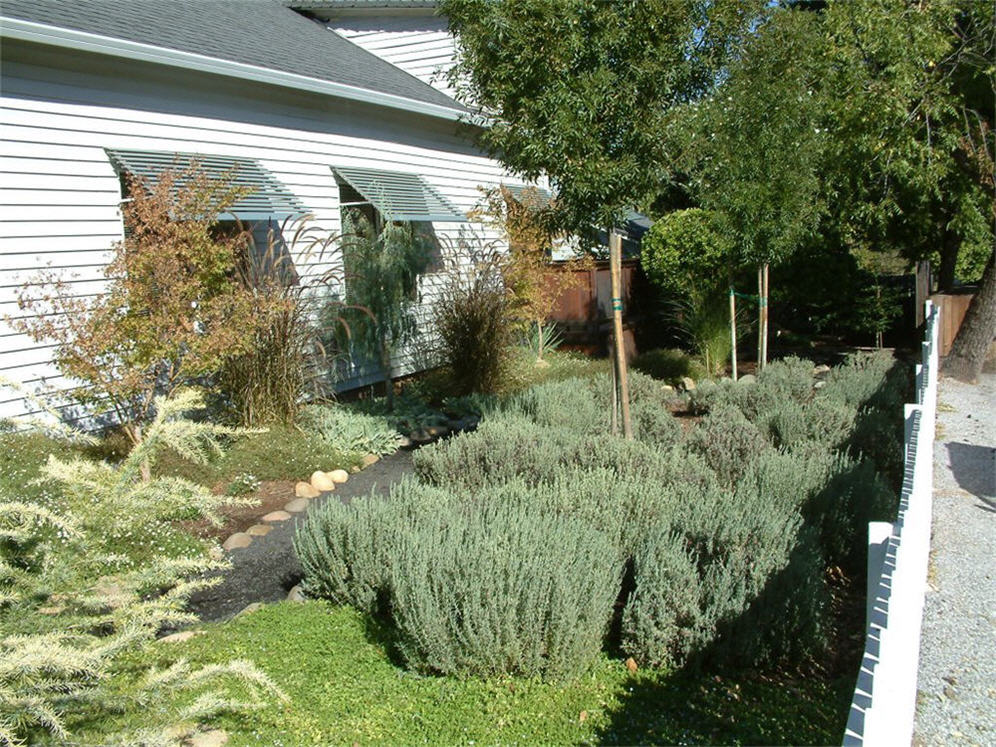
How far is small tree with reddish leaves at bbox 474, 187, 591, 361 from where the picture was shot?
12.3m

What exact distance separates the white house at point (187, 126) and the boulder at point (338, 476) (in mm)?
2407

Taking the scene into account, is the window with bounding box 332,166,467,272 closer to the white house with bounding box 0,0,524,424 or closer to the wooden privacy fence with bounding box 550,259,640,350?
the white house with bounding box 0,0,524,424

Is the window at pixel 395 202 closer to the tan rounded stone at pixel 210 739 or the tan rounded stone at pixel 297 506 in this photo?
the tan rounded stone at pixel 297 506

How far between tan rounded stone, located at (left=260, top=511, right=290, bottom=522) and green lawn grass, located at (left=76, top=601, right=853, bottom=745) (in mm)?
2367

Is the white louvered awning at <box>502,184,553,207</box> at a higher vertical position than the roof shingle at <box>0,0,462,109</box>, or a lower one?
lower

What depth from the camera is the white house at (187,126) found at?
7.15 metres

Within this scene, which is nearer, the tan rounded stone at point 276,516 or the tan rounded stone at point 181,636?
the tan rounded stone at point 181,636

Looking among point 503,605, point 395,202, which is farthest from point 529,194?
point 503,605

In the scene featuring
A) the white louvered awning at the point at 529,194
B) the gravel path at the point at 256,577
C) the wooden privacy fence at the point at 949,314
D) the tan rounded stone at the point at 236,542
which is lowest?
the gravel path at the point at 256,577

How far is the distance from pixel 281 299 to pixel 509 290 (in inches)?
161

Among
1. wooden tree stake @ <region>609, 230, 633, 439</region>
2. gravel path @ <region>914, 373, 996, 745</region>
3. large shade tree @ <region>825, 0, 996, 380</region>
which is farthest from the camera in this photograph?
large shade tree @ <region>825, 0, 996, 380</region>

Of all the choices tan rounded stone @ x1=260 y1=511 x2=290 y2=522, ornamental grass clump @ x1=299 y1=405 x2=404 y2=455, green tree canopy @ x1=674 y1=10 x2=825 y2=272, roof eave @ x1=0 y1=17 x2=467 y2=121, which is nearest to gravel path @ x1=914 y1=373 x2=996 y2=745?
green tree canopy @ x1=674 y1=10 x2=825 y2=272

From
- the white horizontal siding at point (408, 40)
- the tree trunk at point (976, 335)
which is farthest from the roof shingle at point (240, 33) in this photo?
the tree trunk at point (976, 335)

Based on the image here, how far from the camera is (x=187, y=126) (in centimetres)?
886
